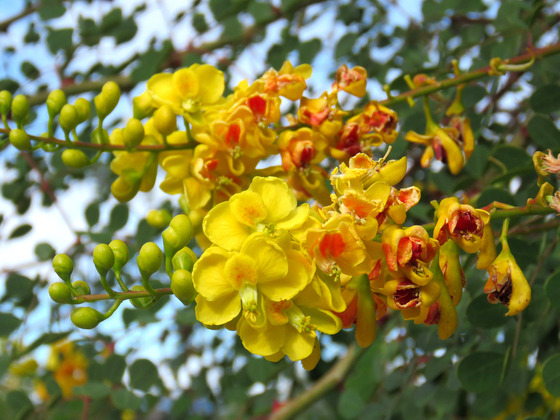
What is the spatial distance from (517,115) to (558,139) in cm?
71

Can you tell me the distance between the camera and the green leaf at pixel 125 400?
134 cm

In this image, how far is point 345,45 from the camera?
1668mm

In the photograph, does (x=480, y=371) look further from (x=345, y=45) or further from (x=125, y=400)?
(x=345, y=45)

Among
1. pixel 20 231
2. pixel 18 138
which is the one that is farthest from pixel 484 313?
pixel 20 231

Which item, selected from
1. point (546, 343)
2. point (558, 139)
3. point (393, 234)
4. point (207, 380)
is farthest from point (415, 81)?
point (207, 380)

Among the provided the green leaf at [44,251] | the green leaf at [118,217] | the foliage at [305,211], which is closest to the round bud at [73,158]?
the foliage at [305,211]

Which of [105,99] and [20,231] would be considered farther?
[20,231]

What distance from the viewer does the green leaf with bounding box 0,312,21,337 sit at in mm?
1302

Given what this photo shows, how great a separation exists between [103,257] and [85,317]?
65 mm

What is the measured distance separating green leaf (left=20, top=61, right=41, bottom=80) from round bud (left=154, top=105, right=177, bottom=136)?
105cm

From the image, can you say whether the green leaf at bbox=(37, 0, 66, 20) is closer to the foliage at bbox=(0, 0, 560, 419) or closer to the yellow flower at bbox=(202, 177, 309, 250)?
the foliage at bbox=(0, 0, 560, 419)

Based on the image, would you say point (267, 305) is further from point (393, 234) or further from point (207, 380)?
point (207, 380)

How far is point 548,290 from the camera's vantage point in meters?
0.87

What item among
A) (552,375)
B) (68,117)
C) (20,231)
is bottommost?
(20,231)
